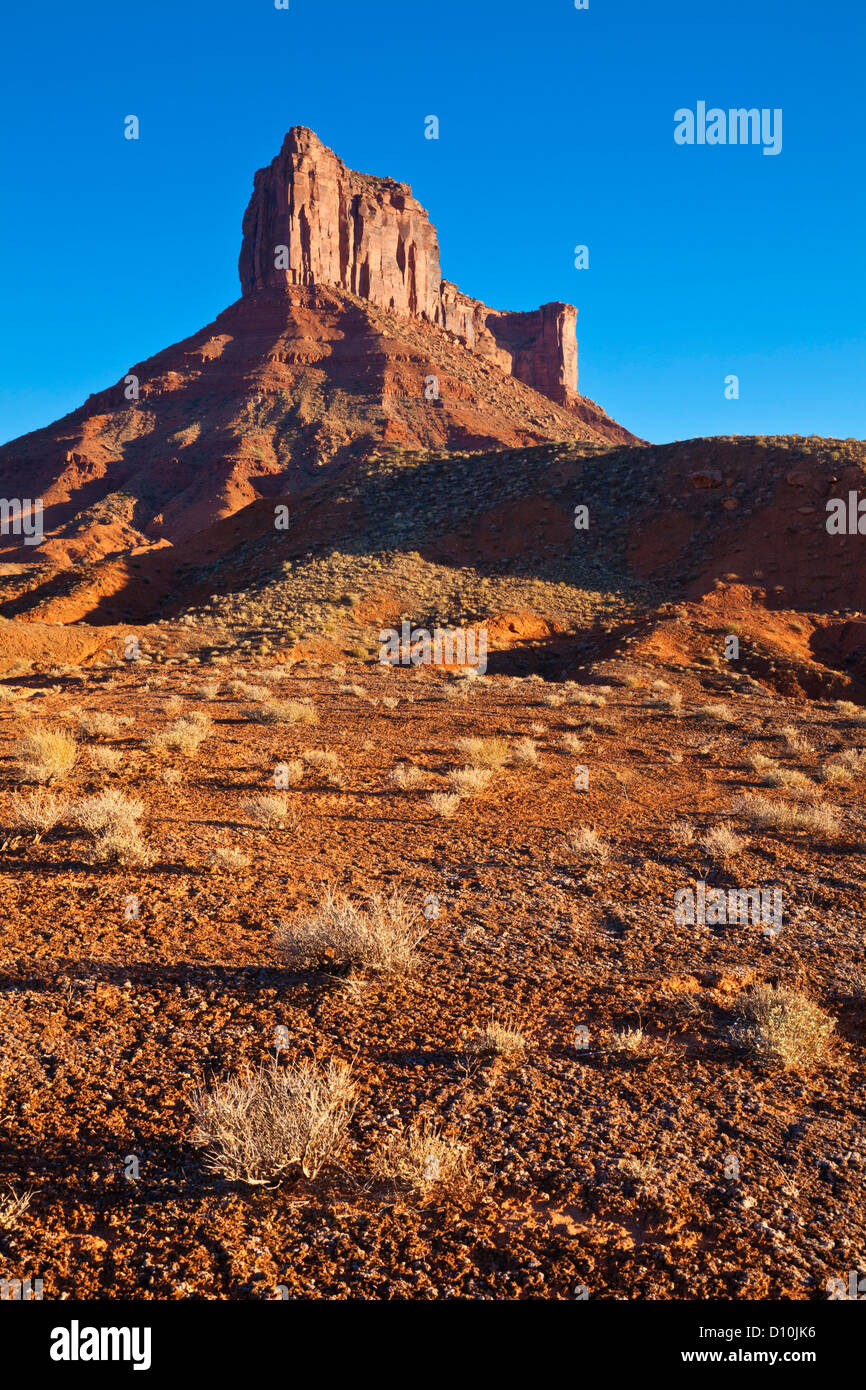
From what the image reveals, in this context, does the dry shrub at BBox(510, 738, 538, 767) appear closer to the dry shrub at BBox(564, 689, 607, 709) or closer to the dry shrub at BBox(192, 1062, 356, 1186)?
the dry shrub at BBox(564, 689, 607, 709)

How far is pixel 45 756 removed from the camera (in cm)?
920

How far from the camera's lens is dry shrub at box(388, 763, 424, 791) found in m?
9.31

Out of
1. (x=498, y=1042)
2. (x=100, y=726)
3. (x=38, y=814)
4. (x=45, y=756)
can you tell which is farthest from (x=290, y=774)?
(x=498, y=1042)

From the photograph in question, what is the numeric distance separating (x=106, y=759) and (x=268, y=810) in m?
3.02

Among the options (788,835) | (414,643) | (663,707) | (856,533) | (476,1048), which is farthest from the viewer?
(856,533)

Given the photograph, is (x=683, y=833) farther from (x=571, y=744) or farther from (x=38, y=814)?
(x=38, y=814)

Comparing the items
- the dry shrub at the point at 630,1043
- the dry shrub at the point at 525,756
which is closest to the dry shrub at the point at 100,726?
the dry shrub at the point at 525,756

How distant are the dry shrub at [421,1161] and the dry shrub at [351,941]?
155cm

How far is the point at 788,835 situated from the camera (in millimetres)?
8000

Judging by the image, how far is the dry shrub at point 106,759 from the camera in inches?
369

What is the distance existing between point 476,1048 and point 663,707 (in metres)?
13.0

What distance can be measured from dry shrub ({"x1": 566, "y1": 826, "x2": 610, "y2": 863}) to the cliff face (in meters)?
103

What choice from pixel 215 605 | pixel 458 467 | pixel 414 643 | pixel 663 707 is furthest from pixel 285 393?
pixel 663 707
